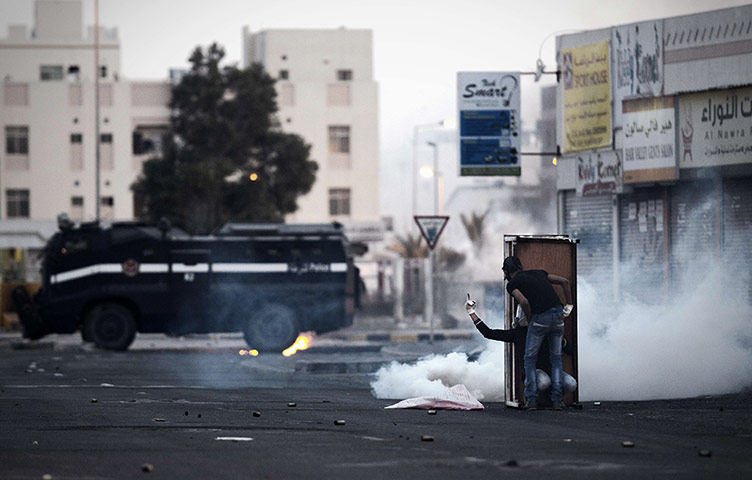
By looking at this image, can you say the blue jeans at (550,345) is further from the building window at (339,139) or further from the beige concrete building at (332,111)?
the building window at (339,139)

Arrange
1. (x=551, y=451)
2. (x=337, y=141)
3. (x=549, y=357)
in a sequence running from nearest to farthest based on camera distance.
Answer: (x=551, y=451) → (x=549, y=357) → (x=337, y=141)

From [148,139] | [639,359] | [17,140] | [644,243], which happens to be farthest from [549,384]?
[17,140]

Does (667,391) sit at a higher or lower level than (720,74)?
lower

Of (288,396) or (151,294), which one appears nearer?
(288,396)

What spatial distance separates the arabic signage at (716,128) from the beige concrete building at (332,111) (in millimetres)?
43584

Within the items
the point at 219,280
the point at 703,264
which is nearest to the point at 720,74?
the point at 703,264

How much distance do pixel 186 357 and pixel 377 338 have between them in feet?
28.9

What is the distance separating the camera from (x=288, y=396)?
1708 centimetres

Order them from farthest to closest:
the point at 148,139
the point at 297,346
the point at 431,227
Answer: the point at 148,139
the point at 431,227
the point at 297,346

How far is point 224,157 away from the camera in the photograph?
60.9m

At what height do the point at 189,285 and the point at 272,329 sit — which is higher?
the point at 189,285

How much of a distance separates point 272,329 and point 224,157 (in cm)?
3337

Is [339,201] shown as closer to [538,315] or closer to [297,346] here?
[297,346]

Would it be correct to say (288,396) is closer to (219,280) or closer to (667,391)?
(667,391)
